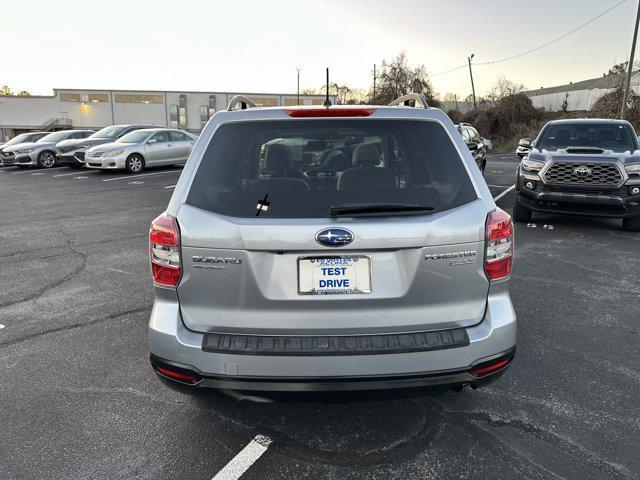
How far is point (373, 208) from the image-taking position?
241cm

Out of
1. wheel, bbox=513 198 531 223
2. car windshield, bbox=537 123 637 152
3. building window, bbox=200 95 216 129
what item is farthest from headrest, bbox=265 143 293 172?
building window, bbox=200 95 216 129

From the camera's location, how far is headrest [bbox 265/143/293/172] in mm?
3014

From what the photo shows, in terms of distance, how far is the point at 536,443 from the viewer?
2744 mm

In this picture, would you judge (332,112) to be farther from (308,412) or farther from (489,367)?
(308,412)

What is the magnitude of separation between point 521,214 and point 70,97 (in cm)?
6013

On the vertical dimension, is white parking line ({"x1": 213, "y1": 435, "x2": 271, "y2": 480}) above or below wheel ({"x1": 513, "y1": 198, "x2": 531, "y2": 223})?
below

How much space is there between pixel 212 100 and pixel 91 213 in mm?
46404

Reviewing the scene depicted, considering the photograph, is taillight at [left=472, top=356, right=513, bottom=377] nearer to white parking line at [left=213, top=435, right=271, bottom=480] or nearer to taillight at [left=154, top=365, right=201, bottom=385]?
white parking line at [left=213, top=435, right=271, bottom=480]

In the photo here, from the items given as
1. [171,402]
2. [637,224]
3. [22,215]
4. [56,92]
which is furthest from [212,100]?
[171,402]

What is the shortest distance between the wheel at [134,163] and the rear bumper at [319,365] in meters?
16.4

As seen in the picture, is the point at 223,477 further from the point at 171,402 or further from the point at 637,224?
the point at 637,224

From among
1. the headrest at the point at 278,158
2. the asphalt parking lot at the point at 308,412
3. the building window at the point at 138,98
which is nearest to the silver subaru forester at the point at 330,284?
the asphalt parking lot at the point at 308,412

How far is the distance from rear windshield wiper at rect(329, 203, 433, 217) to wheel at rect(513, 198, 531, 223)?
7.16 meters

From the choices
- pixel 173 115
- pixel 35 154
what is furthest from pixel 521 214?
pixel 173 115
